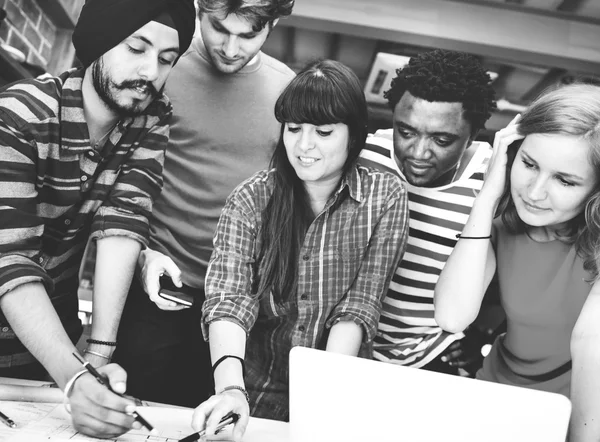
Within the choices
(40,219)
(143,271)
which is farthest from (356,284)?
(40,219)

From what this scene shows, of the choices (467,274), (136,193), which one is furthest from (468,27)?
(136,193)

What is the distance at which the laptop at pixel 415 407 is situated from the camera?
2.88 feet

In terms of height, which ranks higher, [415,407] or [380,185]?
[380,185]

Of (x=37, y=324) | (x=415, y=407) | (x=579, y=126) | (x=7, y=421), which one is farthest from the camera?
(x=579, y=126)

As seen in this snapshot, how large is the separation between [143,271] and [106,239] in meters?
0.12

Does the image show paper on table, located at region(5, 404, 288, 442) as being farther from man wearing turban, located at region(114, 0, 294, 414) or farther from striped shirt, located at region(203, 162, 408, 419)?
man wearing turban, located at region(114, 0, 294, 414)

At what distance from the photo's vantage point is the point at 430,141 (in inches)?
71.6

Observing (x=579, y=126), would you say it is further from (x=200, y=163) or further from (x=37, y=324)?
(x=37, y=324)

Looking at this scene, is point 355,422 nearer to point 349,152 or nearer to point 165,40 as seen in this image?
point 349,152

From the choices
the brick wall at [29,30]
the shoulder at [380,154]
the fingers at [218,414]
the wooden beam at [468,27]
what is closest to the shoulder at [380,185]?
the shoulder at [380,154]

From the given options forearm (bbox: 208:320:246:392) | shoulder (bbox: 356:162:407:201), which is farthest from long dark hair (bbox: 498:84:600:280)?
forearm (bbox: 208:320:246:392)

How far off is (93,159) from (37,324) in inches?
17.3

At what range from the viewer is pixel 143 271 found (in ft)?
5.03

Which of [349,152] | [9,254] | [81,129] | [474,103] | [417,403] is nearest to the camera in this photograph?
[417,403]
